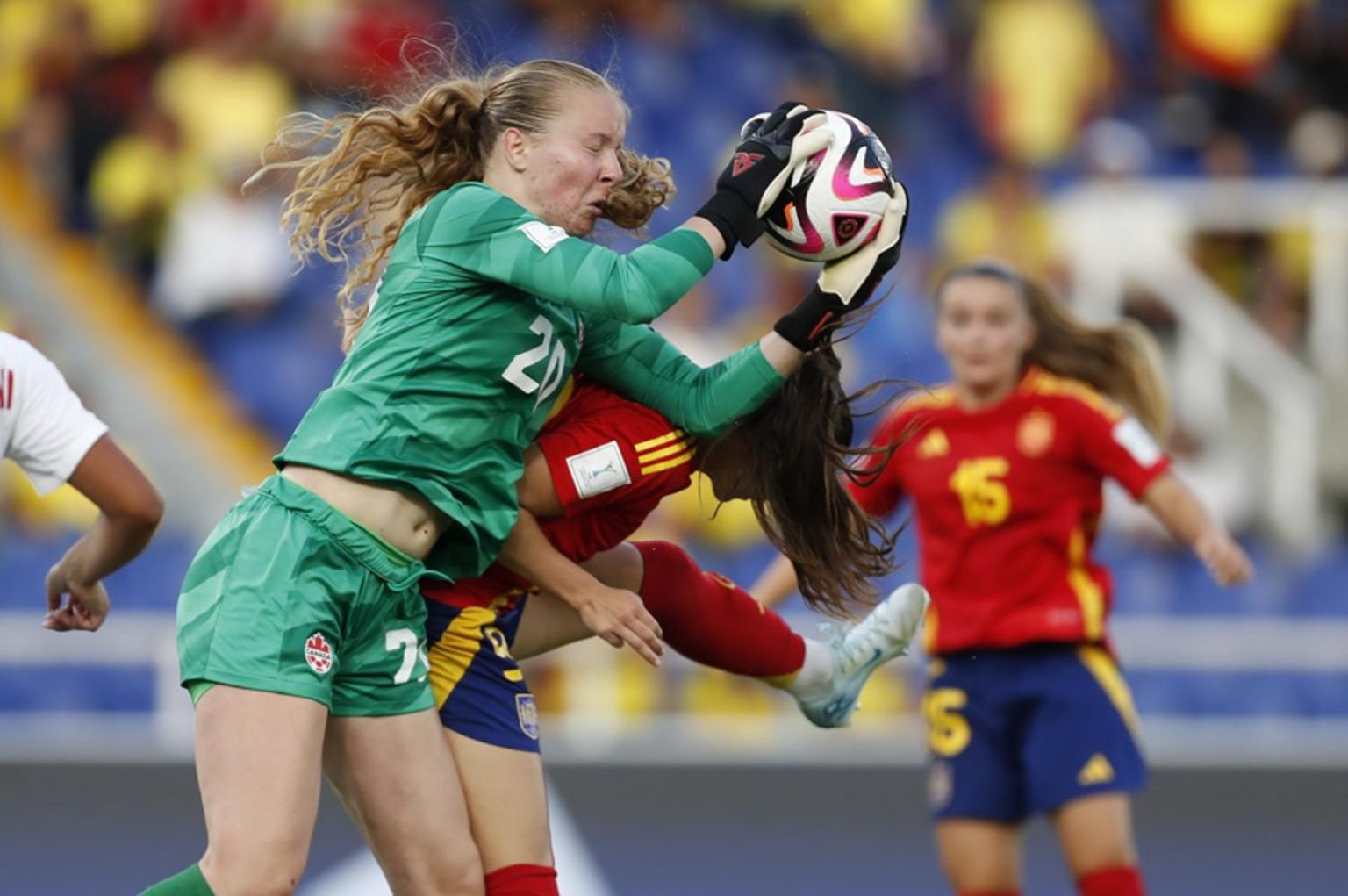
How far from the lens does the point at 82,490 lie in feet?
14.2

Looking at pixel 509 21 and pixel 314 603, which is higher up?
pixel 509 21

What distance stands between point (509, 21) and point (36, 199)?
2.87m

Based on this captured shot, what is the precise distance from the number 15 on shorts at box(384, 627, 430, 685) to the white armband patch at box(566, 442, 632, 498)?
44 centimetres

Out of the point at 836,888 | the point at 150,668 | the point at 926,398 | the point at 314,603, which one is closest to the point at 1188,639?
the point at 836,888

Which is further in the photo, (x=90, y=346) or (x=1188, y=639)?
(x=90, y=346)

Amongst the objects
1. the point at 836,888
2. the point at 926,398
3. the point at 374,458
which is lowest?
the point at 836,888

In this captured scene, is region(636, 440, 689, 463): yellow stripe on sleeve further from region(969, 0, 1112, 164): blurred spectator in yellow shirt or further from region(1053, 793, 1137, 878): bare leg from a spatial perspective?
region(969, 0, 1112, 164): blurred spectator in yellow shirt

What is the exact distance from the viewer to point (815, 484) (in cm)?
444

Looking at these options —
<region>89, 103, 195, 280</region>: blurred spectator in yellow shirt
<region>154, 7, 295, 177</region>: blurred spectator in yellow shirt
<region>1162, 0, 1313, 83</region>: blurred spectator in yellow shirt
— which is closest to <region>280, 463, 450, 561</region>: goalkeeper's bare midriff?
<region>154, 7, 295, 177</region>: blurred spectator in yellow shirt

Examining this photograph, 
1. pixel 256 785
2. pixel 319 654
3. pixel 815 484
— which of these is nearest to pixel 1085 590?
pixel 815 484

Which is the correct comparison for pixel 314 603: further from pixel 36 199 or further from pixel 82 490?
pixel 36 199

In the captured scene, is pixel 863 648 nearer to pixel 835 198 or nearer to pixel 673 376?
pixel 673 376

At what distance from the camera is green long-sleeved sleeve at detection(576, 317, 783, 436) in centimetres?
410

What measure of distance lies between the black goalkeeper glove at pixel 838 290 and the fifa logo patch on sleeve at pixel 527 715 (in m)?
0.86
